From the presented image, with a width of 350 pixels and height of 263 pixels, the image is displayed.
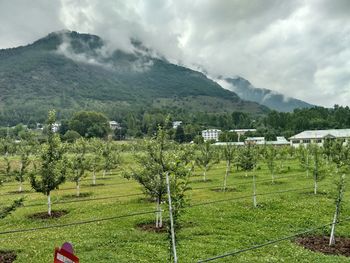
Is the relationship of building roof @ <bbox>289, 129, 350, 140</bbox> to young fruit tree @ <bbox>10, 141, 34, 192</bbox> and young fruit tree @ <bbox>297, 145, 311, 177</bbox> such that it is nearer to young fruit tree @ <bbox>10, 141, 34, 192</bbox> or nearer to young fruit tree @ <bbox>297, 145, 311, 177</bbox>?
young fruit tree @ <bbox>297, 145, 311, 177</bbox>

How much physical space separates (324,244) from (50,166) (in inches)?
893

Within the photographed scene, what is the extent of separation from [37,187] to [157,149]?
1231 centimetres

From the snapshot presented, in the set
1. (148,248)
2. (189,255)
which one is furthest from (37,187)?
(189,255)

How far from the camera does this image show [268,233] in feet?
79.8

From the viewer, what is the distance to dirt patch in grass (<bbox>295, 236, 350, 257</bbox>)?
21.7 metres

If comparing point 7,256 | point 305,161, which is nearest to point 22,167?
point 7,256

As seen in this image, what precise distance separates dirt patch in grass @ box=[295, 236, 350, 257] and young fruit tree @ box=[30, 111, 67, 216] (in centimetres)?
2059

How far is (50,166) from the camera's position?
32.0 metres

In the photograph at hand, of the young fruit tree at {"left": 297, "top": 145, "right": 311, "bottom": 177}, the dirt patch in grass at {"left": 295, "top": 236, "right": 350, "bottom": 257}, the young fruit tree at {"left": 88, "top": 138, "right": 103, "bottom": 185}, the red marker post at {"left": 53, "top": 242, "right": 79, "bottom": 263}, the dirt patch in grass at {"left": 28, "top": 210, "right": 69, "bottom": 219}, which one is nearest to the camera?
the red marker post at {"left": 53, "top": 242, "right": 79, "bottom": 263}

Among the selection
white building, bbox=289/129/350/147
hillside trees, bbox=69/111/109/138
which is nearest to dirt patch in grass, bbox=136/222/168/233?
white building, bbox=289/129/350/147

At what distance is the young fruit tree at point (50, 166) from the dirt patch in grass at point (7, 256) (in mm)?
10806

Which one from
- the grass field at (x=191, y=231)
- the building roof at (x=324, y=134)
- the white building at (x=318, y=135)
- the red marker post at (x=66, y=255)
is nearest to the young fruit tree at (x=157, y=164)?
the grass field at (x=191, y=231)

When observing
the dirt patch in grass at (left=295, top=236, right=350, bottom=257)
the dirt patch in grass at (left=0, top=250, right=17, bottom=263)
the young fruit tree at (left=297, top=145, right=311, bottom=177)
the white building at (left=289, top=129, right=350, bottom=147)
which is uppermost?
the white building at (left=289, top=129, right=350, bottom=147)

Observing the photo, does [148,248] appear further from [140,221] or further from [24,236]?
[24,236]
